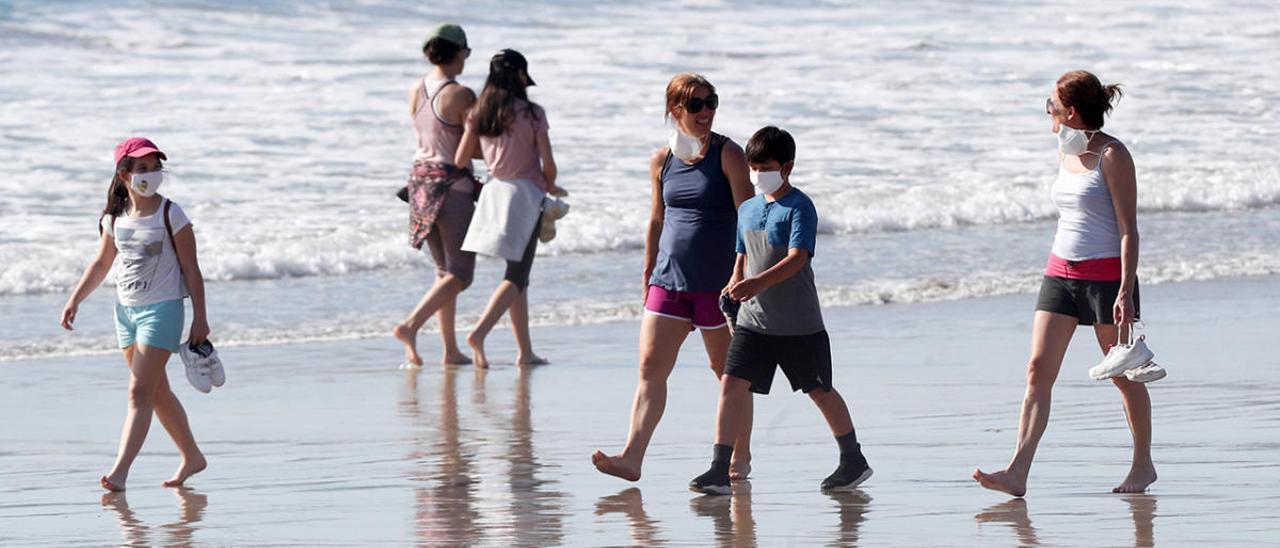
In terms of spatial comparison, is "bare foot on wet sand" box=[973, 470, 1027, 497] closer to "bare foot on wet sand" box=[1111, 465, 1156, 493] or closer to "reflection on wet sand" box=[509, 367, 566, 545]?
"bare foot on wet sand" box=[1111, 465, 1156, 493]

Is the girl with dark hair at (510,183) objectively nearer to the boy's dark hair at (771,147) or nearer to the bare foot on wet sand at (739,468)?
the bare foot on wet sand at (739,468)

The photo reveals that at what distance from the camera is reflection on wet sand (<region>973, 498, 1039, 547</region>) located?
5.48 meters

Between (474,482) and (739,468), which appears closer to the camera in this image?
(739,468)

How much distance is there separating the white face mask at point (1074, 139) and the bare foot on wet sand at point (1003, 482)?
0.95 meters

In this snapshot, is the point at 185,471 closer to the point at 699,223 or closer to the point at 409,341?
the point at 699,223

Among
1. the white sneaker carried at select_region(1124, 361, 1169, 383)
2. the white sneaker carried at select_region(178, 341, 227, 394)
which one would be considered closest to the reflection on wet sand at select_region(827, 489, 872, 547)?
the white sneaker carried at select_region(1124, 361, 1169, 383)

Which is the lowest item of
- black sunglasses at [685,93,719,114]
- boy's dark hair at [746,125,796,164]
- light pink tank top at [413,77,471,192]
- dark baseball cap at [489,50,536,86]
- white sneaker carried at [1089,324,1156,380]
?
white sneaker carried at [1089,324,1156,380]

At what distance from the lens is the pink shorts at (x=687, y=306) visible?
6.49 meters

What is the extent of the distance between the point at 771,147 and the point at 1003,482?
1.18 meters

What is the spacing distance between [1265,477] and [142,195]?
3.60 m

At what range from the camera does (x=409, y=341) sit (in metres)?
10.2

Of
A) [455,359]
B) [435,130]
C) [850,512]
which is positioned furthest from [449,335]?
[850,512]

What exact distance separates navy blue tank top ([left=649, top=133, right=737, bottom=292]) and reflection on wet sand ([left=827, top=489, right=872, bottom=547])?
0.75 meters

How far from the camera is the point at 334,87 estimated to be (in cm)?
2658
